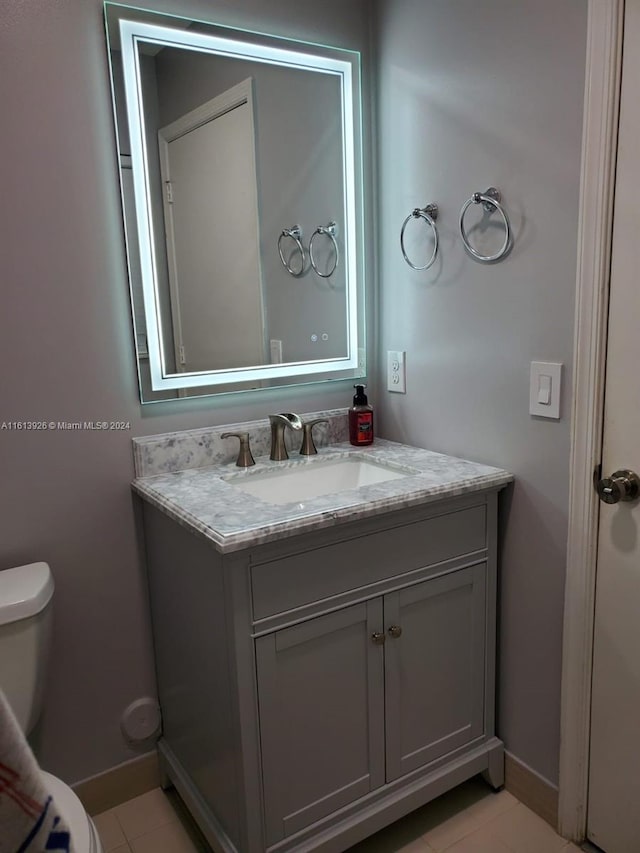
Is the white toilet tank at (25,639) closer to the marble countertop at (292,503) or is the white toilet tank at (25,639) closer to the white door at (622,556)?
the marble countertop at (292,503)

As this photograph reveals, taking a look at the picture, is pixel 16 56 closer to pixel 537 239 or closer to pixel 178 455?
pixel 178 455

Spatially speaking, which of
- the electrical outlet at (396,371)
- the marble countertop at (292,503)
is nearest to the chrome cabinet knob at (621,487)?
the marble countertop at (292,503)

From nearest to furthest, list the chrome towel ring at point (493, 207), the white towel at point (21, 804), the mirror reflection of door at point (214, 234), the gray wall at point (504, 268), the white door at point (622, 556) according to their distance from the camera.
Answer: the white towel at point (21, 804)
the white door at point (622, 556)
the gray wall at point (504, 268)
the chrome towel ring at point (493, 207)
the mirror reflection of door at point (214, 234)

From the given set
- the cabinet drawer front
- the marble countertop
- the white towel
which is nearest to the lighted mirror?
the marble countertop

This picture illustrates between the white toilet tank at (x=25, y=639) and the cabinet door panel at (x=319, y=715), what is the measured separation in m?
0.49

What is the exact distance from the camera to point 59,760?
5.42 ft

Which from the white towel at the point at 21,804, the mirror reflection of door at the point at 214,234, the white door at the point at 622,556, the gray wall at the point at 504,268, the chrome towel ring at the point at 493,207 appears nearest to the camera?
the white towel at the point at 21,804

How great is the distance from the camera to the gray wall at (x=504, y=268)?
4.59ft

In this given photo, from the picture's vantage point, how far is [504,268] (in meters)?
1.54

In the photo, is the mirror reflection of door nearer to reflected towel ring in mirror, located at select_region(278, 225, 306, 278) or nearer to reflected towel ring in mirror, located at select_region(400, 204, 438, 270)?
reflected towel ring in mirror, located at select_region(278, 225, 306, 278)

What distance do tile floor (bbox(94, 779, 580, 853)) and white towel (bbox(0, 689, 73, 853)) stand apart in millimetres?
1468

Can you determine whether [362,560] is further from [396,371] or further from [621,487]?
[396,371]

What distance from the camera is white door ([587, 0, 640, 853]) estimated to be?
126cm

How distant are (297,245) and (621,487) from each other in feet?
3.61
